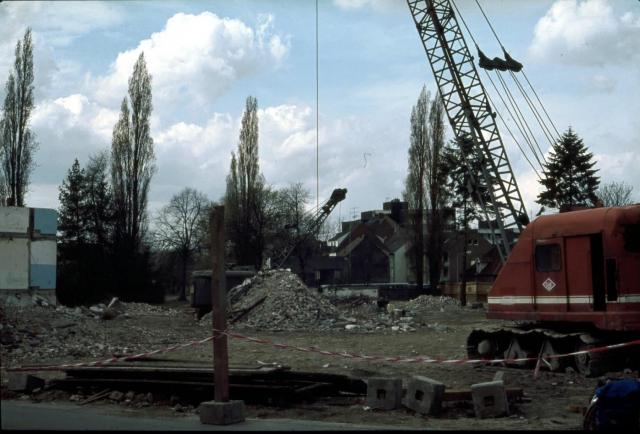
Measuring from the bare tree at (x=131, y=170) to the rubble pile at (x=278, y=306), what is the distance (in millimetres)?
17630

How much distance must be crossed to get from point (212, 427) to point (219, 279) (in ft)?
6.51

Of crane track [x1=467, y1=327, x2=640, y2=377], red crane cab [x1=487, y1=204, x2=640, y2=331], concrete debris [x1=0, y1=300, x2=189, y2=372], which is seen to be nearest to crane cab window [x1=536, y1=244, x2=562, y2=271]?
red crane cab [x1=487, y1=204, x2=640, y2=331]

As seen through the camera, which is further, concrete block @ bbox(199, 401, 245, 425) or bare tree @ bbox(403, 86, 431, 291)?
bare tree @ bbox(403, 86, 431, 291)

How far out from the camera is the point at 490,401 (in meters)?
11.9

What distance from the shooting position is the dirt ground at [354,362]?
11.9 meters

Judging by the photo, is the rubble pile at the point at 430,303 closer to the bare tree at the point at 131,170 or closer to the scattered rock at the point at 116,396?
the bare tree at the point at 131,170

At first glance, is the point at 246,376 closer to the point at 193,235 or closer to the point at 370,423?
the point at 370,423

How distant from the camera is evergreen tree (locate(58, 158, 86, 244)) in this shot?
189 feet

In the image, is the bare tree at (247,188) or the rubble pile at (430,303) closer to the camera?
the rubble pile at (430,303)

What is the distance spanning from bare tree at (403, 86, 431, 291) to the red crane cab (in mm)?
41445

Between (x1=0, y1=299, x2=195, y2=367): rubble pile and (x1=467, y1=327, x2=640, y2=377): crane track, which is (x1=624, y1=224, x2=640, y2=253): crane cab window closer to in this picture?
(x1=467, y1=327, x2=640, y2=377): crane track

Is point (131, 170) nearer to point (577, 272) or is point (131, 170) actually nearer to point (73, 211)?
point (73, 211)

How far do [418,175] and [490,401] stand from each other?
160 feet

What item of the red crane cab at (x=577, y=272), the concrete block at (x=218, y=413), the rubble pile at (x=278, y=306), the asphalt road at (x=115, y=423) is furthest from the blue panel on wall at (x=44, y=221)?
the concrete block at (x=218, y=413)
